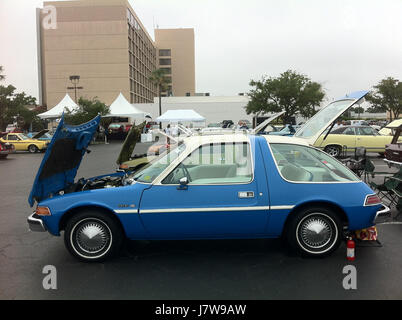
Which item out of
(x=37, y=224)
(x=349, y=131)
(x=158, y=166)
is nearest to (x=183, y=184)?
(x=158, y=166)

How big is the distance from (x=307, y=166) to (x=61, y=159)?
3318mm

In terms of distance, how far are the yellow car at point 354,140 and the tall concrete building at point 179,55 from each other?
93.6 meters

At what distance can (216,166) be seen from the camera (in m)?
4.86

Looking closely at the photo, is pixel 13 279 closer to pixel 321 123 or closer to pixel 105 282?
pixel 105 282

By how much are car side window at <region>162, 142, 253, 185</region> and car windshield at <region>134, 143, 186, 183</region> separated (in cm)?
19

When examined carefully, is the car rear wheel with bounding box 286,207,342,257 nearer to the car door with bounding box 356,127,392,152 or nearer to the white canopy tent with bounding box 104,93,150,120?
the car door with bounding box 356,127,392,152

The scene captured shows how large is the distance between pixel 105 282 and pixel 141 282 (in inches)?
14.9

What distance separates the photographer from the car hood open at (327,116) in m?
5.97

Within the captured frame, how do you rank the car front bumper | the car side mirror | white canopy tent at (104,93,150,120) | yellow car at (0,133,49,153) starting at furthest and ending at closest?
white canopy tent at (104,93,150,120) < yellow car at (0,133,49,153) < the car front bumper < the car side mirror

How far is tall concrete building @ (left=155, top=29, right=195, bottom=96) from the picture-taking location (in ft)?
355

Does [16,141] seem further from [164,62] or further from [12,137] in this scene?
[164,62]

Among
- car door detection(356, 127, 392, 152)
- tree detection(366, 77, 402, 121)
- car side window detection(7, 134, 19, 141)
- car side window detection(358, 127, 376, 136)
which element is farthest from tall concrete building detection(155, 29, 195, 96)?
car door detection(356, 127, 392, 152)
